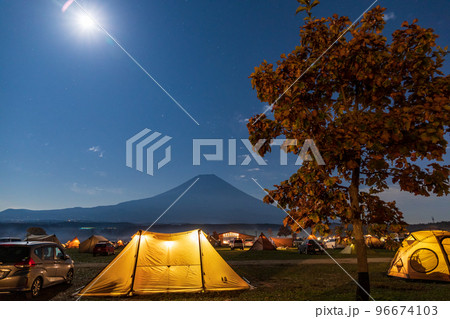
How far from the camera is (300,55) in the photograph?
22.2ft

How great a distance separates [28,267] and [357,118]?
9.77m

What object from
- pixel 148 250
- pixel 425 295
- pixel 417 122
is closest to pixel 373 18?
pixel 417 122

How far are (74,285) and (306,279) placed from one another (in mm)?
9669

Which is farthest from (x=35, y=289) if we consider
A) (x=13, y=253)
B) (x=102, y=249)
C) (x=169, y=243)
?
(x=102, y=249)

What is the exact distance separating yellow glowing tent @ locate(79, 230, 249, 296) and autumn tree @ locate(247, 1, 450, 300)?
205 inches

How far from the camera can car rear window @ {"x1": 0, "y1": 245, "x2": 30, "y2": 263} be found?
9009mm

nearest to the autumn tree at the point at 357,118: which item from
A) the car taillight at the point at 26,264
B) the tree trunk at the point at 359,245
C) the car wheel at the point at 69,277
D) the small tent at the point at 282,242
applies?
the tree trunk at the point at 359,245

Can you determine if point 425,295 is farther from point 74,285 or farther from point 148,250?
point 74,285

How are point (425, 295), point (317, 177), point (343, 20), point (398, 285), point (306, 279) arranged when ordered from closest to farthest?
point (317, 177) < point (343, 20) < point (425, 295) < point (398, 285) < point (306, 279)

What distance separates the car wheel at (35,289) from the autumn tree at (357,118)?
7835 millimetres

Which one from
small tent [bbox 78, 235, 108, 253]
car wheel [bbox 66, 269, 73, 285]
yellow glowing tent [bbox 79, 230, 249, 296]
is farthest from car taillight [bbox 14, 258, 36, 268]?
small tent [bbox 78, 235, 108, 253]

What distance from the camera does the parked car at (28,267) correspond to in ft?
28.7

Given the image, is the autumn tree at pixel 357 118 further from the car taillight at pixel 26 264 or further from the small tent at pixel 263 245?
the small tent at pixel 263 245

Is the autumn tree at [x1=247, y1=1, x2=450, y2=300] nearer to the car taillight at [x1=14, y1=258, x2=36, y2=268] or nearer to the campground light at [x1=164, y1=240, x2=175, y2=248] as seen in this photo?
the campground light at [x1=164, y1=240, x2=175, y2=248]
